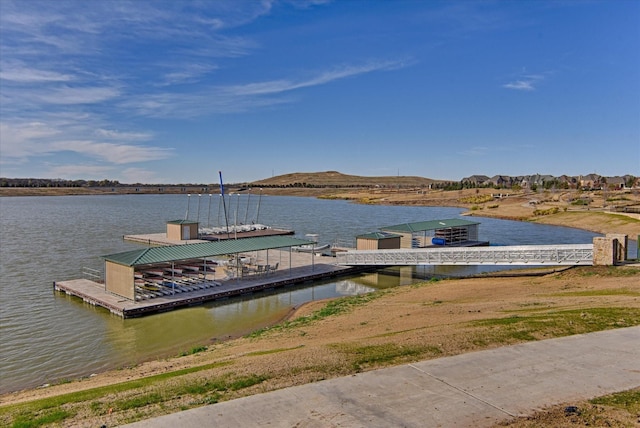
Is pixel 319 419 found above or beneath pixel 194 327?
above

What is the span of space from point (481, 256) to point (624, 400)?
70.9ft

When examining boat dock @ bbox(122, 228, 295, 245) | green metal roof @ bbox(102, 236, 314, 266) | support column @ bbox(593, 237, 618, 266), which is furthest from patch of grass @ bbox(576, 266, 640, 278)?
boat dock @ bbox(122, 228, 295, 245)

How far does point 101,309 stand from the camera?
23266 mm

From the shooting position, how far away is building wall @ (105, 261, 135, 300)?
23281mm

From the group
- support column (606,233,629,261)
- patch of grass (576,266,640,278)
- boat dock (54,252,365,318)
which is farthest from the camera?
support column (606,233,629,261)

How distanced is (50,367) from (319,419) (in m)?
12.7

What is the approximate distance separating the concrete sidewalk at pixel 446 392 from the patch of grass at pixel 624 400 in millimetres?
213

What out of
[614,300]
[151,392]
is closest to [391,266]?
[614,300]

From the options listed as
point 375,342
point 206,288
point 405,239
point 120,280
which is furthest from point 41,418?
point 405,239

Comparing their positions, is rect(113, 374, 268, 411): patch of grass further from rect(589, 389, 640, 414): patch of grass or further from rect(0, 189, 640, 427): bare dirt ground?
rect(589, 389, 640, 414): patch of grass

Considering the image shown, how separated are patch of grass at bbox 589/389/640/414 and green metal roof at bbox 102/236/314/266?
65.0ft

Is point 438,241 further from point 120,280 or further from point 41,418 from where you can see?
point 41,418

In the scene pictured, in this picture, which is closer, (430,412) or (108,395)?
(430,412)

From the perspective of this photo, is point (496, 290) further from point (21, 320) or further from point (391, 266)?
point (21, 320)
